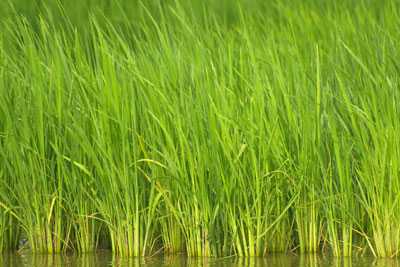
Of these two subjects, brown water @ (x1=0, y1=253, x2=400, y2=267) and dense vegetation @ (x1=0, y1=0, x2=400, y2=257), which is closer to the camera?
brown water @ (x1=0, y1=253, x2=400, y2=267)

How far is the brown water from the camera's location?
13.2ft

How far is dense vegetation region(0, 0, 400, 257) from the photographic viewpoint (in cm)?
415

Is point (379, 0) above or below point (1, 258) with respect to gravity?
above

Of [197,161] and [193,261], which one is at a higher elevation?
[197,161]

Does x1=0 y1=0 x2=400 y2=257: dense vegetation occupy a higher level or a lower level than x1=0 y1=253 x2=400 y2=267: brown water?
higher

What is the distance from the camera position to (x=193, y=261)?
162 inches

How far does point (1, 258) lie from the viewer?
4418mm

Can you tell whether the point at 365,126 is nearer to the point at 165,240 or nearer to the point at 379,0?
the point at 165,240

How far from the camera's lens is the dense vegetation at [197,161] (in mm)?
4152

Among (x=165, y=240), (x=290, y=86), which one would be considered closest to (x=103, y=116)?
(x=165, y=240)

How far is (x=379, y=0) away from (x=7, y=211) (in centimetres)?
383

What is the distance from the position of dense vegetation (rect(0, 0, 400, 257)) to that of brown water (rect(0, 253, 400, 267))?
62 millimetres

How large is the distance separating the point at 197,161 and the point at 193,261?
0.43m

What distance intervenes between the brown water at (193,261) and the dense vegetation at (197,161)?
6 cm
